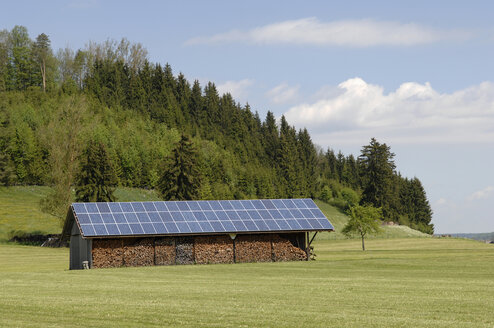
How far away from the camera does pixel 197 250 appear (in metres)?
48.7

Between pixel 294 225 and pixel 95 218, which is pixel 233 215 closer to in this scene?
pixel 294 225

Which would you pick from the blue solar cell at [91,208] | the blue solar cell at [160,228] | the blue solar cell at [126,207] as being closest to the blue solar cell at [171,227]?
the blue solar cell at [160,228]

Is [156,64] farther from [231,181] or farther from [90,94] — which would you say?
[231,181]

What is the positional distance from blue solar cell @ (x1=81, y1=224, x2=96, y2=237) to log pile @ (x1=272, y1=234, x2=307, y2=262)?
1312 cm

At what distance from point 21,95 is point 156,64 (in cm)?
4853

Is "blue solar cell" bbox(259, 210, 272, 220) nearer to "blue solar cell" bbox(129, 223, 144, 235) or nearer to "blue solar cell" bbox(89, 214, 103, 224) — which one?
"blue solar cell" bbox(129, 223, 144, 235)

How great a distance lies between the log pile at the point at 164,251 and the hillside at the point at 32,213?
4319 cm

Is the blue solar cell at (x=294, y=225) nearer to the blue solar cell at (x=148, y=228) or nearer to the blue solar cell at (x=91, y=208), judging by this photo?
the blue solar cell at (x=148, y=228)

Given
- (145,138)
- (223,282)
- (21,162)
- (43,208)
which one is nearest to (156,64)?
(145,138)

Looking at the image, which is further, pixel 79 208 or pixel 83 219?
pixel 79 208

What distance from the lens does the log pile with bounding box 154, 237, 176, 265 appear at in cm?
4753

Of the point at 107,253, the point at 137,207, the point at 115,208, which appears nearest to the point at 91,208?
the point at 115,208

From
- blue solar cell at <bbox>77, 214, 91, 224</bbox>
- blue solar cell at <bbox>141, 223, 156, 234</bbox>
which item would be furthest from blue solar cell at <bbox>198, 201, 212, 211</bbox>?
blue solar cell at <bbox>77, 214, 91, 224</bbox>

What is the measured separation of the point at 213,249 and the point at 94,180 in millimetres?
40877
